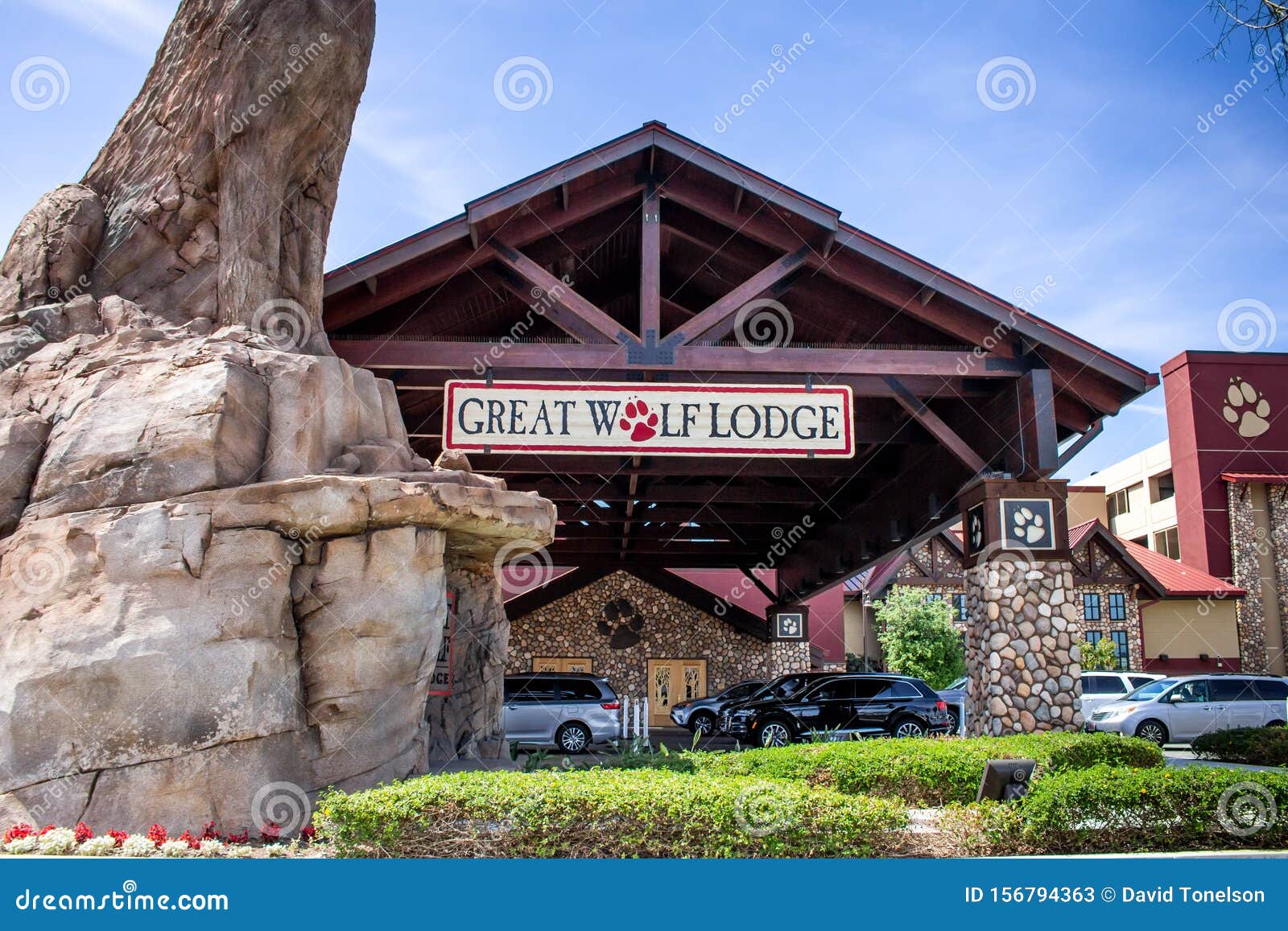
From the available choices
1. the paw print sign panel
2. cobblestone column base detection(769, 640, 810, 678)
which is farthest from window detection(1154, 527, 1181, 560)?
the paw print sign panel

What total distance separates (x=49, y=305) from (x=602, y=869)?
726 centimetres

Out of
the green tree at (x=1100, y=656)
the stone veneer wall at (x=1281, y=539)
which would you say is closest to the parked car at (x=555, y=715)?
the green tree at (x=1100, y=656)

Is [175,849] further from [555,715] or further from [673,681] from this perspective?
[673,681]

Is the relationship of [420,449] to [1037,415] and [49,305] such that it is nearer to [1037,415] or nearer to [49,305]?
[49,305]

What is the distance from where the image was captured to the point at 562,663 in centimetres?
2681

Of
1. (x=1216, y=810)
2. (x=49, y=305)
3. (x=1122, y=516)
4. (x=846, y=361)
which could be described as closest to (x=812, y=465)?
(x=846, y=361)

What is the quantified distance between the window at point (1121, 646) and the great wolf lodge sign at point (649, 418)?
23.9 metres

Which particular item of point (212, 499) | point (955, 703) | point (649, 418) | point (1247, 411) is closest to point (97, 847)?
point (212, 499)

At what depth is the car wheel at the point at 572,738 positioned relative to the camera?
1861 centimetres

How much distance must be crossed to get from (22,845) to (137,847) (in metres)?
0.73

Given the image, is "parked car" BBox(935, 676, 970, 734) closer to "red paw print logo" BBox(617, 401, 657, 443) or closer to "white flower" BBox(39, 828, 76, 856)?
"red paw print logo" BBox(617, 401, 657, 443)

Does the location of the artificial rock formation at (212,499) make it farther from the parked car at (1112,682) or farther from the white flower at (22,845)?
the parked car at (1112,682)

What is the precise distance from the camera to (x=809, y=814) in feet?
20.1

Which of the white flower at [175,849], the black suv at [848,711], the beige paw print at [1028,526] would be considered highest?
the beige paw print at [1028,526]
